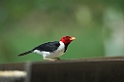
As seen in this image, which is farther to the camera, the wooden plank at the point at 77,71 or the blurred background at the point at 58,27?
the blurred background at the point at 58,27

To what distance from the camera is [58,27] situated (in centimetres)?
163

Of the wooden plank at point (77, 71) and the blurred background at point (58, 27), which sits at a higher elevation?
the blurred background at point (58, 27)

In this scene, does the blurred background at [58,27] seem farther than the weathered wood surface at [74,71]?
Yes

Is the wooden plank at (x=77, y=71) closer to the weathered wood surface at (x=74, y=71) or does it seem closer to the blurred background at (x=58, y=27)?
the weathered wood surface at (x=74, y=71)

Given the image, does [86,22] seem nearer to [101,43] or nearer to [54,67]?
[101,43]

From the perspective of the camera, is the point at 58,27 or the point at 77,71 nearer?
the point at 77,71

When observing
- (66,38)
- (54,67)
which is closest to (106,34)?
(66,38)

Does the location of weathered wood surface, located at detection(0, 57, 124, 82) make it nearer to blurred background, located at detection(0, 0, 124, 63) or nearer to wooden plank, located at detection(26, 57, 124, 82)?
wooden plank, located at detection(26, 57, 124, 82)

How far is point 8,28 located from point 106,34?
1.67 ft

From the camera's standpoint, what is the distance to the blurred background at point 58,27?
5.25ft

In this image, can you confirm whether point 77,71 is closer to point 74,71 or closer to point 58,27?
point 74,71

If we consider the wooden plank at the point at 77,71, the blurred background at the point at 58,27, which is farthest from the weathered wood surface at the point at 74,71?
the blurred background at the point at 58,27

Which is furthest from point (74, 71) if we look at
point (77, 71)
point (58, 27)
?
point (58, 27)

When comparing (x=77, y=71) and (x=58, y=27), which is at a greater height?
(x=58, y=27)
